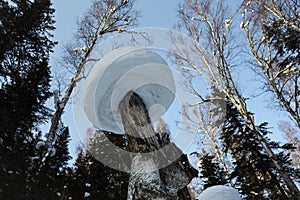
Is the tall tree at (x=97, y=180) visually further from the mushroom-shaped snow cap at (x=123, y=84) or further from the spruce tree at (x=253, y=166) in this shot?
the mushroom-shaped snow cap at (x=123, y=84)

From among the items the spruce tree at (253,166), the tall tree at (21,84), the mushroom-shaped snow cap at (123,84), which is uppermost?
the tall tree at (21,84)

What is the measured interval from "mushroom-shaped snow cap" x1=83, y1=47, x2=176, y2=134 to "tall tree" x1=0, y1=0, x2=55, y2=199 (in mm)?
6513

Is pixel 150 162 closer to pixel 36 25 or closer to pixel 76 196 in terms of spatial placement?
pixel 76 196

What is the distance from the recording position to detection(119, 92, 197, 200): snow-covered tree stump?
0.98 m

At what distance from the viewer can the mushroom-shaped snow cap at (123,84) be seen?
1.16 m

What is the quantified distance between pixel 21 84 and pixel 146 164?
881 cm

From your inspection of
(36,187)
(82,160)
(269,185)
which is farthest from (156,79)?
(82,160)

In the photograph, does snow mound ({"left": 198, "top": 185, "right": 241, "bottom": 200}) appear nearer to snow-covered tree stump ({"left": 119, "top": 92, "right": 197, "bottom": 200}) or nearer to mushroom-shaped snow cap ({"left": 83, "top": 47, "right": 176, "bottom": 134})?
snow-covered tree stump ({"left": 119, "top": 92, "right": 197, "bottom": 200})

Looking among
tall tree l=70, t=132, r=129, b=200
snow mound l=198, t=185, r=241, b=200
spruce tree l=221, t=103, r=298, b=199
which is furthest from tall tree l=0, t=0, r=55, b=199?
spruce tree l=221, t=103, r=298, b=199

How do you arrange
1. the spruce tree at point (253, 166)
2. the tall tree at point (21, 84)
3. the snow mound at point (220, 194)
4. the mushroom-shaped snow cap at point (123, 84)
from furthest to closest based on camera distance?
the spruce tree at point (253, 166), the tall tree at point (21, 84), the snow mound at point (220, 194), the mushroom-shaped snow cap at point (123, 84)

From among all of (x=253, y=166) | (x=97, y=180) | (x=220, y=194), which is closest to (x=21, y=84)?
(x=97, y=180)

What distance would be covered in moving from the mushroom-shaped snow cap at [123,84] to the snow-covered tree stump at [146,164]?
0.06 meters

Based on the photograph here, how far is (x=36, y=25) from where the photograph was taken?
30.7 ft

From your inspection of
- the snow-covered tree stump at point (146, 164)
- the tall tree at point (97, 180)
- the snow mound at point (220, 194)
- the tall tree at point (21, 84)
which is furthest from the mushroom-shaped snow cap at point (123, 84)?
the tall tree at point (97, 180)
